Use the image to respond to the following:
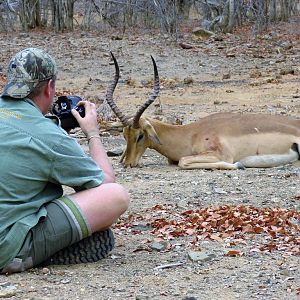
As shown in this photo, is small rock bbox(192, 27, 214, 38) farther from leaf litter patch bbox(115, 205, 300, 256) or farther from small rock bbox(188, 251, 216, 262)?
small rock bbox(188, 251, 216, 262)

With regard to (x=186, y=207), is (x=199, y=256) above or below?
above

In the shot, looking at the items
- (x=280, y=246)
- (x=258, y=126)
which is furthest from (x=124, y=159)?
(x=280, y=246)

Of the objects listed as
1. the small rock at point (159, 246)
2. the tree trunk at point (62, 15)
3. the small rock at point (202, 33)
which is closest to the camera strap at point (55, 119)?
the small rock at point (159, 246)

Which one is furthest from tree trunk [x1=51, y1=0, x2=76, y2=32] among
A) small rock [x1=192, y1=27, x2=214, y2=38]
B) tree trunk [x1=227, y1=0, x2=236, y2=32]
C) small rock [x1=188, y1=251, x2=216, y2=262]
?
small rock [x1=188, y1=251, x2=216, y2=262]

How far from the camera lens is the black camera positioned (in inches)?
215

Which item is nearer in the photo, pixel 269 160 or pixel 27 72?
pixel 27 72

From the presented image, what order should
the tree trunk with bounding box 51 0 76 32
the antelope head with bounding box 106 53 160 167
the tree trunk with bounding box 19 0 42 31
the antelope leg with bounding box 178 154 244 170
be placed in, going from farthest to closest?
1. the tree trunk with bounding box 19 0 42 31
2. the tree trunk with bounding box 51 0 76 32
3. the antelope head with bounding box 106 53 160 167
4. the antelope leg with bounding box 178 154 244 170

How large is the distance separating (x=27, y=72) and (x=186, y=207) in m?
2.45

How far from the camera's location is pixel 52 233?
16.1 ft

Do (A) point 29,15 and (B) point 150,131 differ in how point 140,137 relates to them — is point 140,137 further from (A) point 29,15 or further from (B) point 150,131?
(A) point 29,15

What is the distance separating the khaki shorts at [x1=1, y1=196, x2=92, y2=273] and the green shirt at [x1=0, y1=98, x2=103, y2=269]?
0.05 m

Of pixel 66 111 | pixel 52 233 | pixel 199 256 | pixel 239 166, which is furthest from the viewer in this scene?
pixel 239 166

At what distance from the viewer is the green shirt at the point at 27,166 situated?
4.79 m

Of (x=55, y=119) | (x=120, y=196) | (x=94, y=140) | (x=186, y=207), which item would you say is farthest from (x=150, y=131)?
(x=120, y=196)
